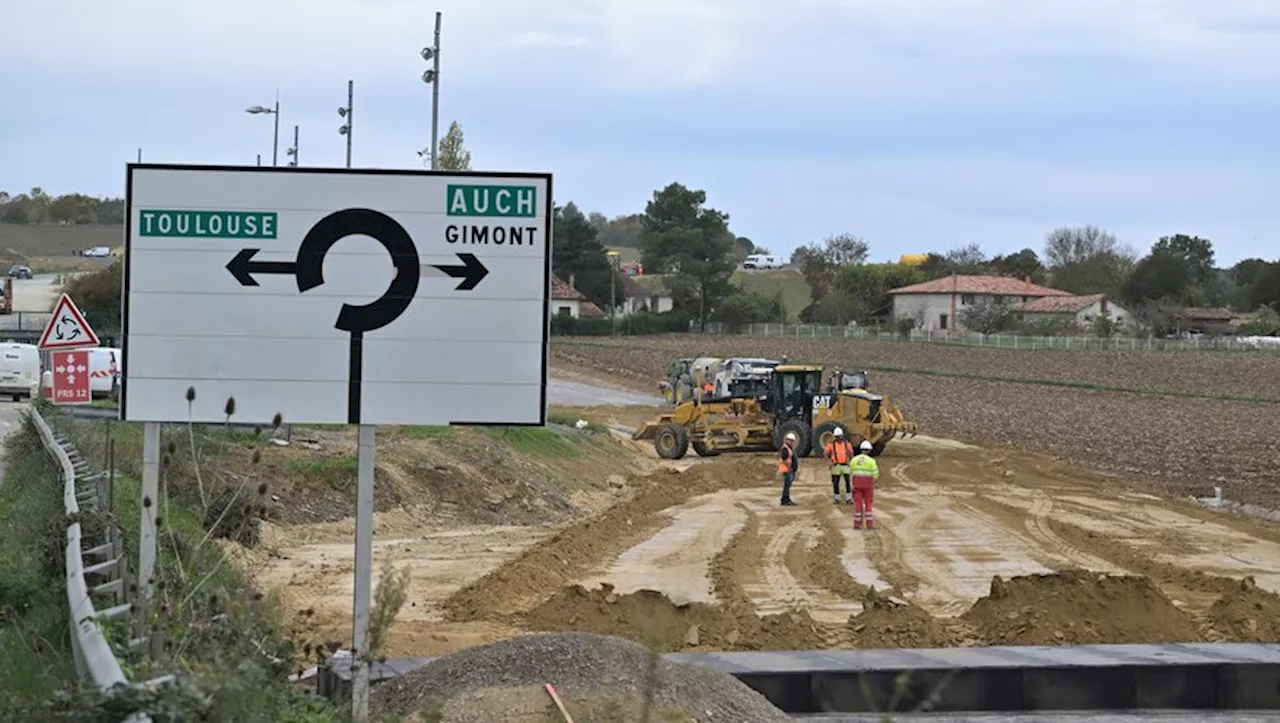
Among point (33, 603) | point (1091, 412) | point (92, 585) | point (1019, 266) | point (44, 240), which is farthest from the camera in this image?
point (1019, 266)

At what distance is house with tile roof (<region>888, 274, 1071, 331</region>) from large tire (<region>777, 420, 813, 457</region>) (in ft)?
288

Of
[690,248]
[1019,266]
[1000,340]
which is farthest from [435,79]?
[1019,266]

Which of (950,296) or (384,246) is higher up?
(950,296)

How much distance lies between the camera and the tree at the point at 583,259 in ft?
396

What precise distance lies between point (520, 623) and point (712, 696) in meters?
7.96

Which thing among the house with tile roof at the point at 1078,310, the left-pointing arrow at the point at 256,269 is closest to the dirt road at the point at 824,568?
the left-pointing arrow at the point at 256,269

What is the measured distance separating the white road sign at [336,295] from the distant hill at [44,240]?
390ft

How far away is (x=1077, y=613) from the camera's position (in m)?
16.9

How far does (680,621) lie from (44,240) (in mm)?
121956

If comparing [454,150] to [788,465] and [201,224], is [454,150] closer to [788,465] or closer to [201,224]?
[788,465]

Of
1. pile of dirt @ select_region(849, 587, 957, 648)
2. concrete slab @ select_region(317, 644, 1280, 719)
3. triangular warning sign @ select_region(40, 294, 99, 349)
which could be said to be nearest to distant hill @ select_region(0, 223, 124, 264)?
triangular warning sign @ select_region(40, 294, 99, 349)

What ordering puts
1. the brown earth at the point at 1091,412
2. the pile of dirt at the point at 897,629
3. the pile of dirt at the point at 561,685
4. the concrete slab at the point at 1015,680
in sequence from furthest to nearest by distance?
the brown earth at the point at 1091,412 < the pile of dirt at the point at 897,629 < the concrete slab at the point at 1015,680 < the pile of dirt at the point at 561,685

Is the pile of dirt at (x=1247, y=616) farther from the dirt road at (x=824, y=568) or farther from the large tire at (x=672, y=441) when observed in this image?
the large tire at (x=672, y=441)

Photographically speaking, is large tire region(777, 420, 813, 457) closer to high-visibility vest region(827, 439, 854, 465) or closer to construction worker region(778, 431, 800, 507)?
construction worker region(778, 431, 800, 507)
